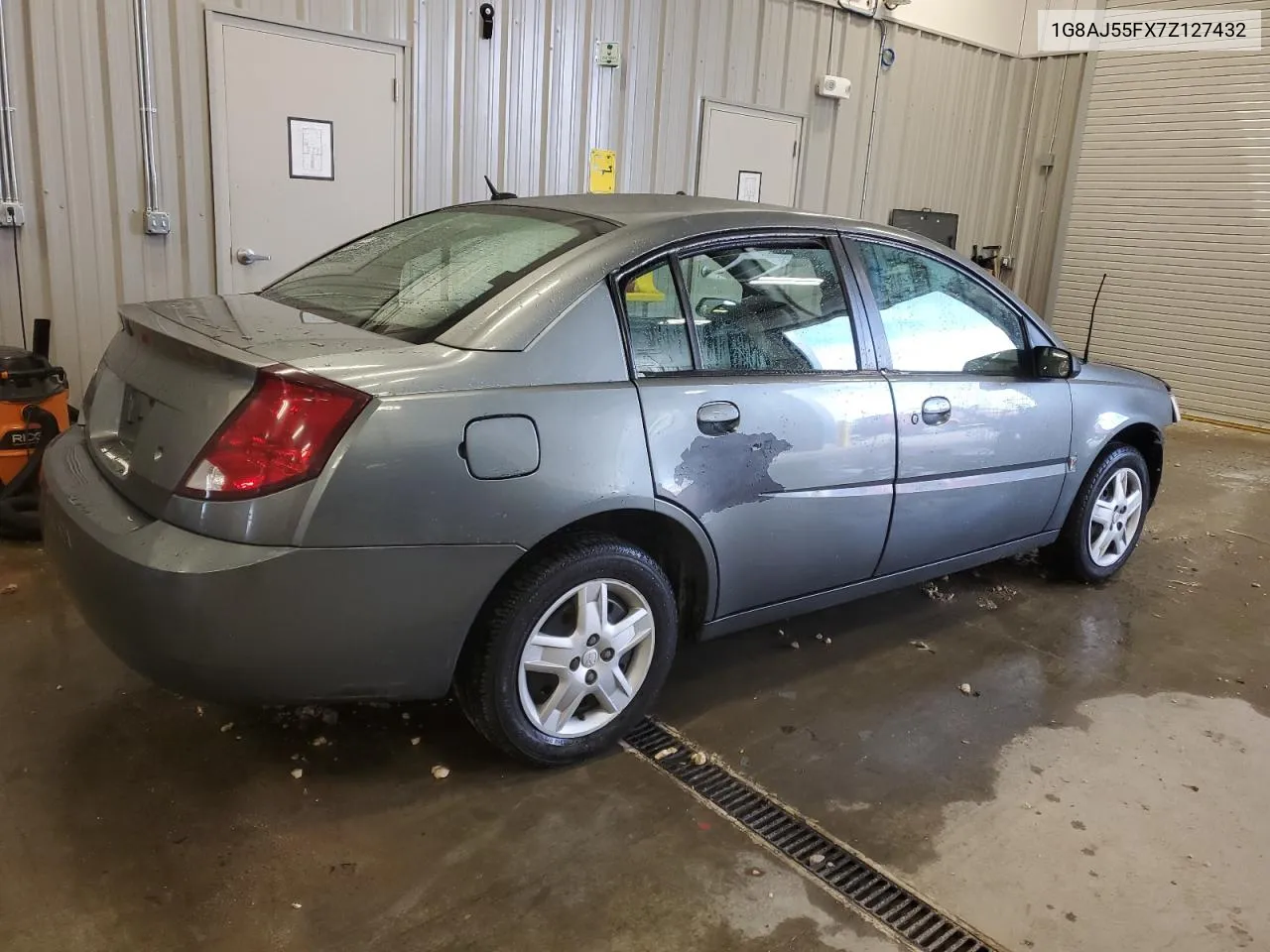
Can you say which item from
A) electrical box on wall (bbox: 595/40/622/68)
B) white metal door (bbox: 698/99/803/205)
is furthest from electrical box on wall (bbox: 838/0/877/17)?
electrical box on wall (bbox: 595/40/622/68)

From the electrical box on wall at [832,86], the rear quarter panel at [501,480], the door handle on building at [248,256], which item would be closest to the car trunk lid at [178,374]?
the rear quarter panel at [501,480]

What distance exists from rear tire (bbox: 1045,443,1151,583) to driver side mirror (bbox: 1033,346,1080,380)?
0.61 meters

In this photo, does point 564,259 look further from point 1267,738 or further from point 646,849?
point 1267,738

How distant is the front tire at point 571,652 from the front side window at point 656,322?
49 cm


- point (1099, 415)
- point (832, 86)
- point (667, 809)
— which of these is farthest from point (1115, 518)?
point (832, 86)

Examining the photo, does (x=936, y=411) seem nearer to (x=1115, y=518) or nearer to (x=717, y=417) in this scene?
(x=717, y=417)

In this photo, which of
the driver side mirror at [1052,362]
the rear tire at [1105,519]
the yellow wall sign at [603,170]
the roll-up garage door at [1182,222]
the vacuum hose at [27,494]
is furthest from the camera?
the roll-up garage door at [1182,222]

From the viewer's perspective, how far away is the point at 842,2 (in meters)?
7.86

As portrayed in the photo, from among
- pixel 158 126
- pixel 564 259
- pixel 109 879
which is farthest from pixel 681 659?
pixel 158 126

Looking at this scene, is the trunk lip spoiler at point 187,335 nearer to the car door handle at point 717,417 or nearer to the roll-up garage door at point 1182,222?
the car door handle at point 717,417

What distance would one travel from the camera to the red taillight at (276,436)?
1927 millimetres

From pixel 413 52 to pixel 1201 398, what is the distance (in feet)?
26.2

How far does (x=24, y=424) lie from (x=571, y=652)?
2959 mm

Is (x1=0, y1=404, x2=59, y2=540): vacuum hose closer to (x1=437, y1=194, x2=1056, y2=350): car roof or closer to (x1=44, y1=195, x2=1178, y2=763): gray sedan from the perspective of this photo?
(x1=44, y1=195, x2=1178, y2=763): gray sedan
